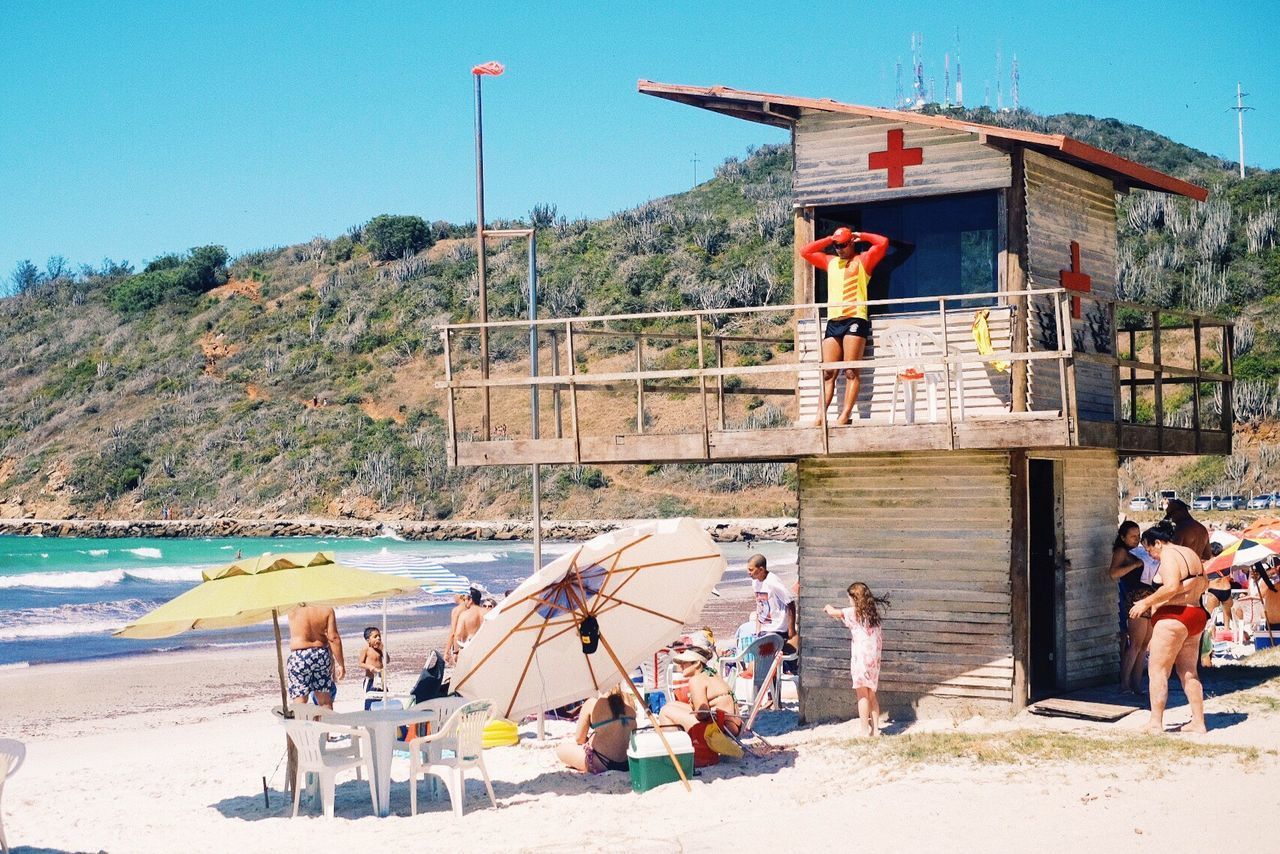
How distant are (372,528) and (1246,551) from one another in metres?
51.8

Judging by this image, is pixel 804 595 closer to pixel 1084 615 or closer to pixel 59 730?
pixel 1084 615

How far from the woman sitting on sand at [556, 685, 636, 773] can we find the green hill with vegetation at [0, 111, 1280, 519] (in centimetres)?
3855

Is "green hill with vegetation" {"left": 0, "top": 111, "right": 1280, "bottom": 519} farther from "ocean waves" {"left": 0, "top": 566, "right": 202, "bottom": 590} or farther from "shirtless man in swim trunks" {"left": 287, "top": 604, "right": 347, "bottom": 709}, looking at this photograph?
"shirtless man in swim trunks" {"left": 287, "top": 604, "right": 347, "bottom": 709}

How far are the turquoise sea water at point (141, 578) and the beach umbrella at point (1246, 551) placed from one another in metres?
8.76

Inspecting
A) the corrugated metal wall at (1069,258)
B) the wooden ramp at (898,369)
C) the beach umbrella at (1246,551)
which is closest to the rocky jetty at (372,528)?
the beach umbrella at (1246,551)

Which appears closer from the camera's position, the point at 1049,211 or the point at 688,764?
the point at 688,764

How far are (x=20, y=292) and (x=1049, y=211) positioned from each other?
10228cm

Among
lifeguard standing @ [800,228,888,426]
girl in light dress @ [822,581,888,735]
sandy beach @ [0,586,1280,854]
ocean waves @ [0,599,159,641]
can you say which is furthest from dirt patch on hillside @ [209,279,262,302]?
girl in light dress @ [822,581,888,735]

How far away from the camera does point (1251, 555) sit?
14977 millimetres

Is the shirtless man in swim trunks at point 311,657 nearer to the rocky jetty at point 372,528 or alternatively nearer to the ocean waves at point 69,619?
the ocean waves at point 69,619

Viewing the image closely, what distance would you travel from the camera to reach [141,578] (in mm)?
47688

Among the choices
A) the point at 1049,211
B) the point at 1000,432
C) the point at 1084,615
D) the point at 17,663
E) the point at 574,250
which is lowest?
the point at 17,663

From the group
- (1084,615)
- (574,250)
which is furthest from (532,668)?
(574,250)

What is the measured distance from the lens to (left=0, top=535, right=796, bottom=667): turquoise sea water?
88.0 feet
